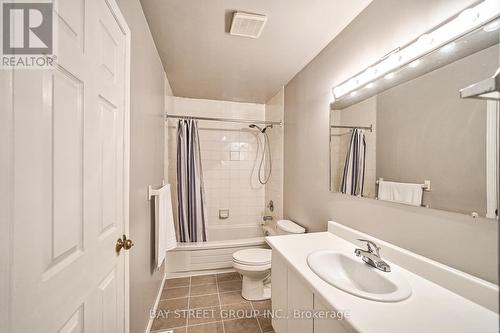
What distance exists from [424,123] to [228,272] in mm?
2423

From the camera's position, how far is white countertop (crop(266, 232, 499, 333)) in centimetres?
65

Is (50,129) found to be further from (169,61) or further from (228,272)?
(228,272)

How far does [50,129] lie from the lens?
1.76ft

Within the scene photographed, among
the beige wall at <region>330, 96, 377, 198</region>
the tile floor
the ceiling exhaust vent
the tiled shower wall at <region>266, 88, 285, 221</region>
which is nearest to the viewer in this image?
the beige wall at <region>330, 96, 377, 198</region>

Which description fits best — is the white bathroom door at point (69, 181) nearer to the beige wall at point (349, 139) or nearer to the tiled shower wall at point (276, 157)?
the beige wall at point (349, 139)

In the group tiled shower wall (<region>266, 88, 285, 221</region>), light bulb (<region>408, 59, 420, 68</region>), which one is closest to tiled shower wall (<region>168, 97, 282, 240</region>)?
tiled shower wall (<region>266, 88, 285, 221</region>)

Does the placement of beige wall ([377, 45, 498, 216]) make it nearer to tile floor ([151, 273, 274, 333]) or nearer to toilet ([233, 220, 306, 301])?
toilet ([233, 220, 306, 301])

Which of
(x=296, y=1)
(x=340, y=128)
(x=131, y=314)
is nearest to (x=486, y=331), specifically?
(x=340, y=128)

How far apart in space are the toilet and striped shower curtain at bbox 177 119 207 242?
2.47 feet

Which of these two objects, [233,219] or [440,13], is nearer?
[440,13]

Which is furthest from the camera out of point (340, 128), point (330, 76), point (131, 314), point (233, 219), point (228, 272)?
point (233, 219)

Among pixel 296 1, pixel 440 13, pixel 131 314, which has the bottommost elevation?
pixel 131 314

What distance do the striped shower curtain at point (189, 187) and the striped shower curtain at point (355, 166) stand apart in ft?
5.73

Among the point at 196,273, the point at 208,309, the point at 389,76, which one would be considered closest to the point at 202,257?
the point at 196,273
